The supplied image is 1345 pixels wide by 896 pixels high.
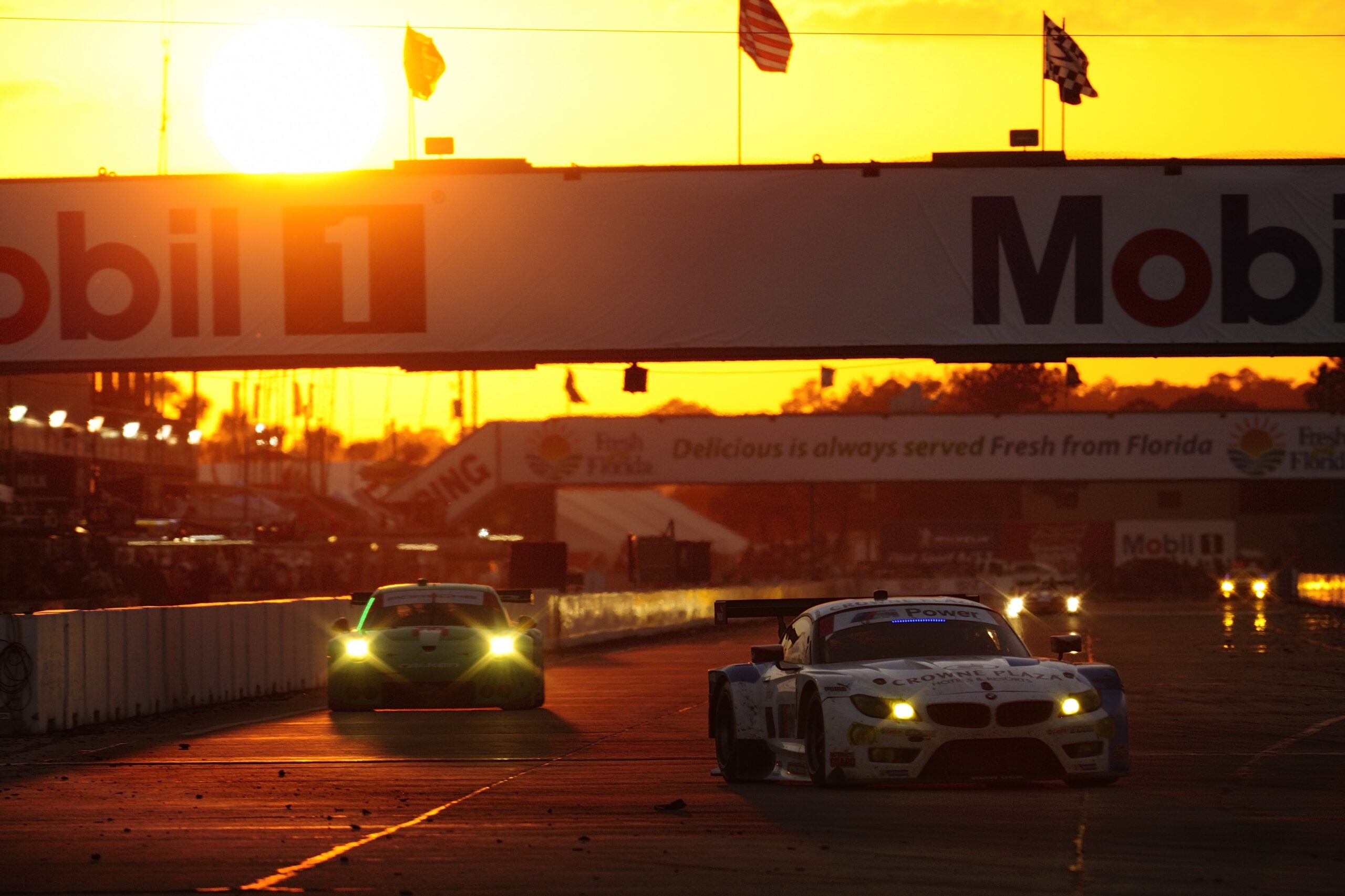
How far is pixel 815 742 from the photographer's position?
12.8m

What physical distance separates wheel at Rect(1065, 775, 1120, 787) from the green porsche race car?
8905mm

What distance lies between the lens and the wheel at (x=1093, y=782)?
1259cm

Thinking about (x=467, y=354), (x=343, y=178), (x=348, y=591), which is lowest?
(x=348, y=591)

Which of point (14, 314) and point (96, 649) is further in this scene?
point (14, 314)

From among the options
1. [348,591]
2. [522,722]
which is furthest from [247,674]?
[348,591]

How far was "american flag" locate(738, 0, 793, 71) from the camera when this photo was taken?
1217 inches

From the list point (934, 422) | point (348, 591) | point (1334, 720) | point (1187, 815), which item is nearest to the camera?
point (1187, 815)

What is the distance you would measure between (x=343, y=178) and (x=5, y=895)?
2130 cm

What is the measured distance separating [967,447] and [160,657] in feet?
188

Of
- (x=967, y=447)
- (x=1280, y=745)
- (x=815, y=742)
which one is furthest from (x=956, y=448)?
(x=815, y=742)

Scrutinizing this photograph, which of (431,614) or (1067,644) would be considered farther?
(431,614)

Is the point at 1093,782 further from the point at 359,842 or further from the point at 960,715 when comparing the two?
the point at 359,842

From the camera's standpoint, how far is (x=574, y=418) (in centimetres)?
7838

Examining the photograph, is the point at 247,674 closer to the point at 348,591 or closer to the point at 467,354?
the point at 467,354
